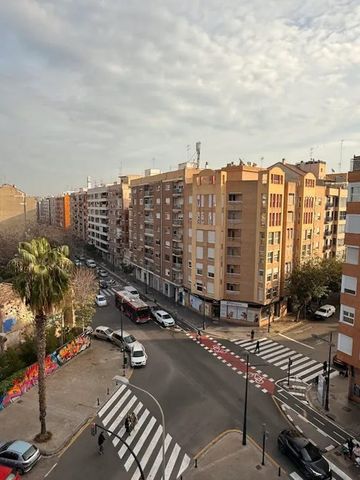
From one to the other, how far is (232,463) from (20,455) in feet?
42.9

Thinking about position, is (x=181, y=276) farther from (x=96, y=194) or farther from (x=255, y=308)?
(x=96, y=194)

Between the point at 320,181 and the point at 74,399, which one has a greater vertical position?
the point at 320,181

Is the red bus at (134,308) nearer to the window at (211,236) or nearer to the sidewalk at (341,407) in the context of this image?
the window at (211,236)

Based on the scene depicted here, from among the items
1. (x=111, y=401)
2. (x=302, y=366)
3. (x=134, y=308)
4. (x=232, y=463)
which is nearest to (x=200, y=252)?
(x=134, y=308)

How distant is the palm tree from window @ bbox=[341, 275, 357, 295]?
2201 centimetres

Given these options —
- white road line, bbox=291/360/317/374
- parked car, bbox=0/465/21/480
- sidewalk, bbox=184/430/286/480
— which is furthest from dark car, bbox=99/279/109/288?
parked car, bbox=0/465/21/480

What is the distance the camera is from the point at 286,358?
127ft

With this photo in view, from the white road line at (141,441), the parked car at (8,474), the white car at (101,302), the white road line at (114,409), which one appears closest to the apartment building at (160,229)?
the white car at (101,302)

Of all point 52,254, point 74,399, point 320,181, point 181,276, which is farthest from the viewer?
point 320,181

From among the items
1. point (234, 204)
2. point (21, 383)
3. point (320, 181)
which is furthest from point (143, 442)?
point (320, 181)

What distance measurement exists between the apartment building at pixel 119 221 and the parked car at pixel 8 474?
65.0 m

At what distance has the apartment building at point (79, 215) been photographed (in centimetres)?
12444

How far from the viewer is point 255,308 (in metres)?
48.5

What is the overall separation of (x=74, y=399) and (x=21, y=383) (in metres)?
4.86
